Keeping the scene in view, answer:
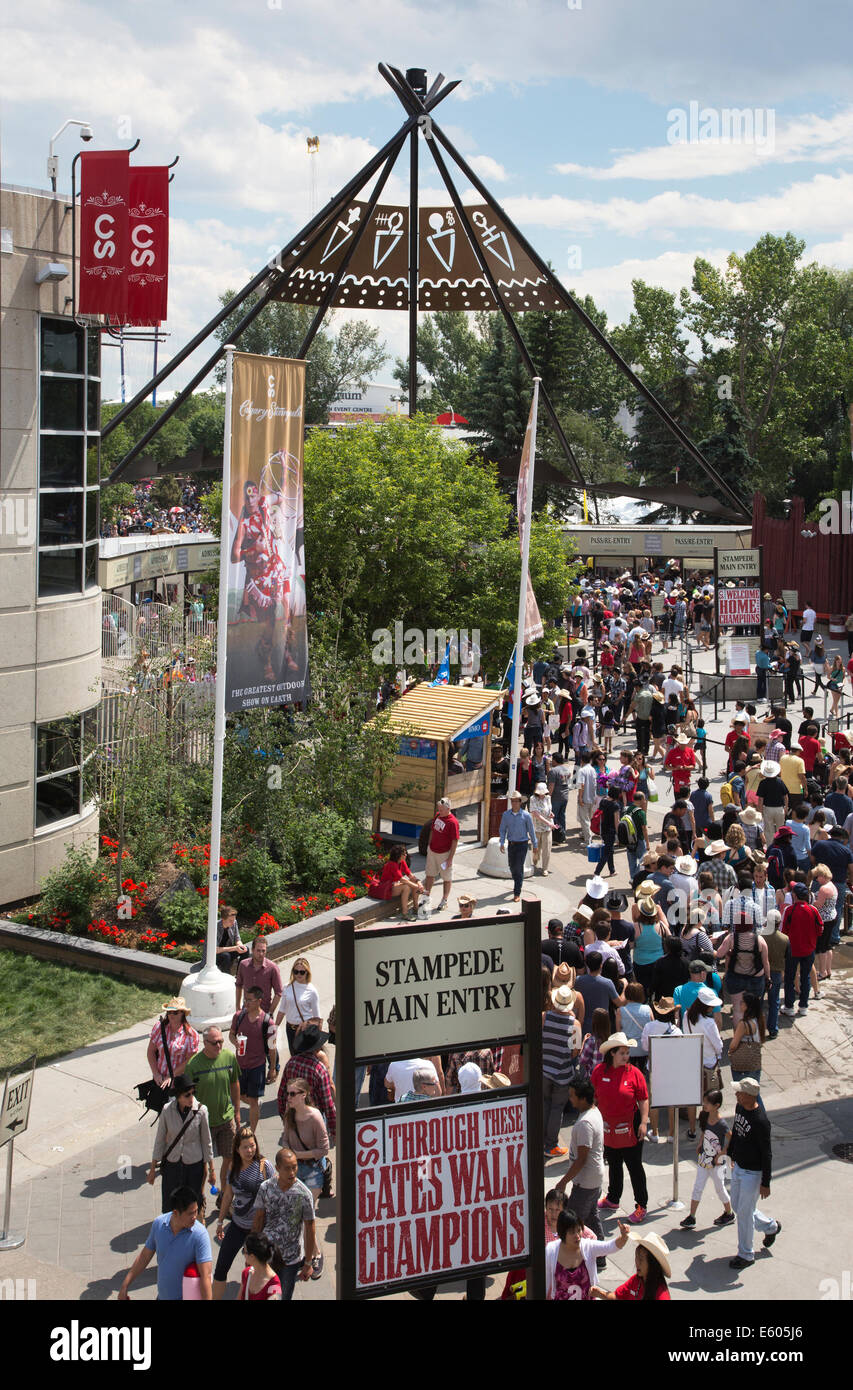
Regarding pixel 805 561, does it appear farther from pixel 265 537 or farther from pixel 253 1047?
pixel 253 1047

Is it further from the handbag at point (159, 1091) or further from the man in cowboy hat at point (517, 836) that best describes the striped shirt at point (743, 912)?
the handbag at point (159, 1091)

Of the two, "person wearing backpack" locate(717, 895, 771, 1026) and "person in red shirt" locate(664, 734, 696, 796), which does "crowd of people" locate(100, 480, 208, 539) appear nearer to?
"person in red shirt" locate(664, 734, 696, 796)

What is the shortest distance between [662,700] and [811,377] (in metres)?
53.5

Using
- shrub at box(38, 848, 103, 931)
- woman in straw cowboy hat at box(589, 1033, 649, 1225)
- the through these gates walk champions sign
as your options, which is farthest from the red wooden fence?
the through these gates walk champions sign

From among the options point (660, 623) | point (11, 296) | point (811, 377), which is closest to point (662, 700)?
point (11, 296)

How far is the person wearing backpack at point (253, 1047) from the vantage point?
1024 cm

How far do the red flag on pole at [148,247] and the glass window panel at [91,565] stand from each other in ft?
9.21

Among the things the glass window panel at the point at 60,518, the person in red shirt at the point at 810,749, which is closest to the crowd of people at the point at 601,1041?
the person in red shirt at the point at 810,749

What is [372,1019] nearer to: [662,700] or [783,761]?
[783,761]

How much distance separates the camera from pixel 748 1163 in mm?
8875

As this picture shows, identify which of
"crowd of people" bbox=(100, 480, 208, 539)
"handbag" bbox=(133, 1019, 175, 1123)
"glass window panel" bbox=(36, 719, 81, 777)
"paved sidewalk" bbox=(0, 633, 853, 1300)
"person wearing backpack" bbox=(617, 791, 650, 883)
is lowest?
"paved sidewalk" bbox=(0, 633, 853, 1300)

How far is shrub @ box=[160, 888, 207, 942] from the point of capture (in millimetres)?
14594

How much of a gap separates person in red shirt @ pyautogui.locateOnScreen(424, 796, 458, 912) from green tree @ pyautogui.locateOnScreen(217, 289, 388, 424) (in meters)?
63.4

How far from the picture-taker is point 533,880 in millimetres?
17812
